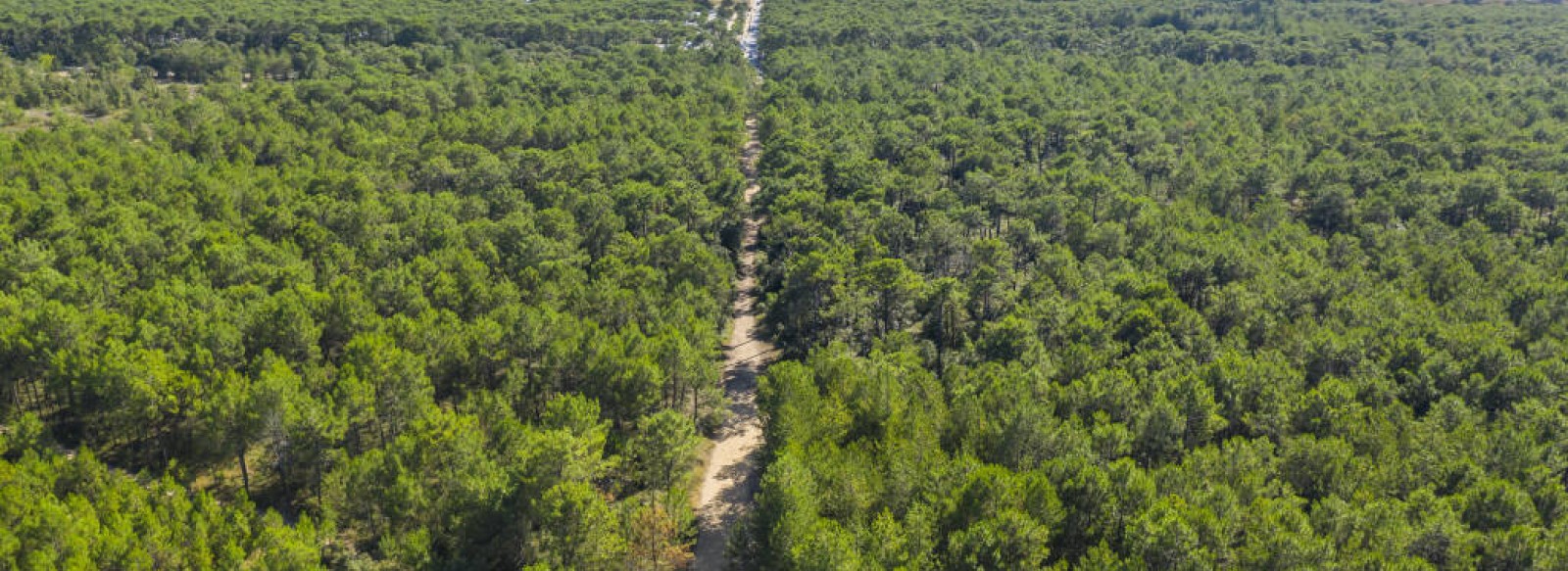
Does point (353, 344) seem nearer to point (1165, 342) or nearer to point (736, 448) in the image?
point (736, 448)

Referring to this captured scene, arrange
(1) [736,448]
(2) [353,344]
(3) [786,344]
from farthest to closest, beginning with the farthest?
(3) [786,344], (1) [736,448], (2) [353,344]

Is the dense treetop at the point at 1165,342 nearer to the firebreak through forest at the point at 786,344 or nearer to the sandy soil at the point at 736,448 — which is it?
the firebreak through forest at the point at 786,344

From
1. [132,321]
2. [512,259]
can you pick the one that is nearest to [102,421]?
[132,321]

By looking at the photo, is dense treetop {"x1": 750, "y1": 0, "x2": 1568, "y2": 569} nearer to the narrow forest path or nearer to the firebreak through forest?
the firebreak through forest

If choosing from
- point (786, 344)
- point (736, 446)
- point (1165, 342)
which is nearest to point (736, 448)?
point (736, 446)

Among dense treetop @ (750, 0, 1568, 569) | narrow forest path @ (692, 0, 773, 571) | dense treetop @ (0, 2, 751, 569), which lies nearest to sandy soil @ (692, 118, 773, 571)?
narrow forest path @ (692, 0, 773, 571)

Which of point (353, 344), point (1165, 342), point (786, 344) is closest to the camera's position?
point (353, 344)

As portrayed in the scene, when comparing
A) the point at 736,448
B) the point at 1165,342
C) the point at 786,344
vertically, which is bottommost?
the point at 736,448
